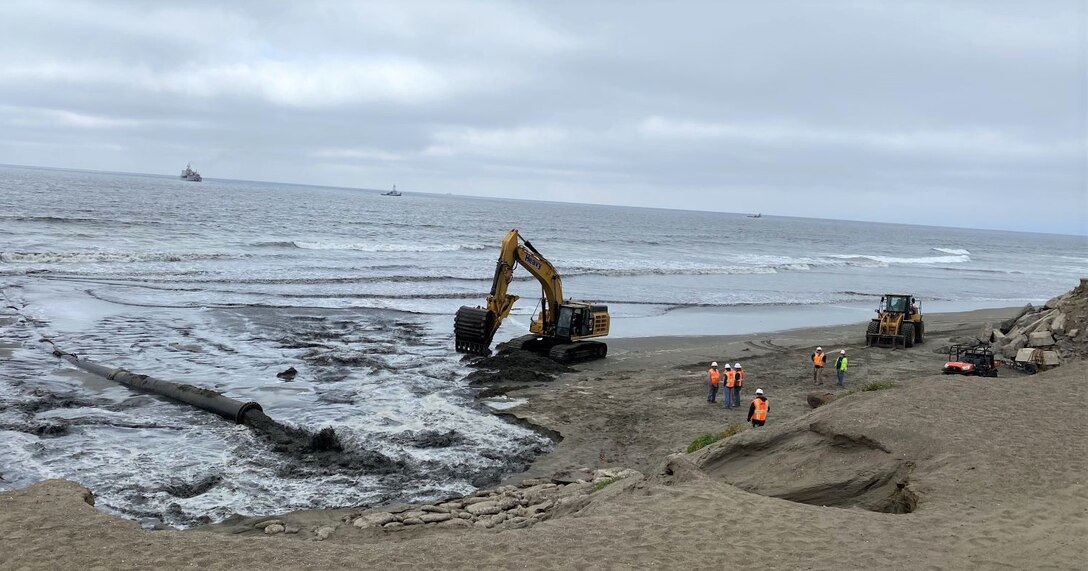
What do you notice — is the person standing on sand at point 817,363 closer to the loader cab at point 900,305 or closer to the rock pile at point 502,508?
the loader cab at point 900,305

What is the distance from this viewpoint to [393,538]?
460 inches

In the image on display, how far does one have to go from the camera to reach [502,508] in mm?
12938

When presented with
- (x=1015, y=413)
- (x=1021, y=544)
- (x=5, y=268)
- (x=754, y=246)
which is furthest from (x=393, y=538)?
(x=754, y=246)

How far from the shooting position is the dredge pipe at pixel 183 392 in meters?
17.4

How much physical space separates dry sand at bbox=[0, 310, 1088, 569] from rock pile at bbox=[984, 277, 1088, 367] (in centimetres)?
646

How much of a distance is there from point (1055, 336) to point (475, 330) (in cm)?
1719

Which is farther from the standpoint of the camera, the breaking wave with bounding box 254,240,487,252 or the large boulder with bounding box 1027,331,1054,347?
the breaking wave with bounding box 254,240,487,252

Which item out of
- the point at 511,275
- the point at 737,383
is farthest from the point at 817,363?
the point at 511,275

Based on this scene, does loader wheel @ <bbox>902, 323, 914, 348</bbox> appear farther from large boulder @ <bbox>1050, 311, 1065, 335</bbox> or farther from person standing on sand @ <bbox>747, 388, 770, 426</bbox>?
person standing on sand @ <bbox>747, 388, 770, 426</bbox>

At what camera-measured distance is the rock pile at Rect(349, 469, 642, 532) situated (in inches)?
474

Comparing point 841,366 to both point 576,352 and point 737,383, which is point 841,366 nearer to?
point 737,383

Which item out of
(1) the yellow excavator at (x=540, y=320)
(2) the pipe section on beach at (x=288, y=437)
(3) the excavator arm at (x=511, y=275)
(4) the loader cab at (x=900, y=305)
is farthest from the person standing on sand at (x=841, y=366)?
(2) the pipe section on beach at (x=288, y=437)

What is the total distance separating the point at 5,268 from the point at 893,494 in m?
42.4

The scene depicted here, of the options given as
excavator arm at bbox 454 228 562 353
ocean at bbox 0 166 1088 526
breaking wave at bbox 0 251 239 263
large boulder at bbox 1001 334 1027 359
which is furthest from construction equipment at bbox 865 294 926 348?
Result: breaking wave at bbox 0 251 239 263
